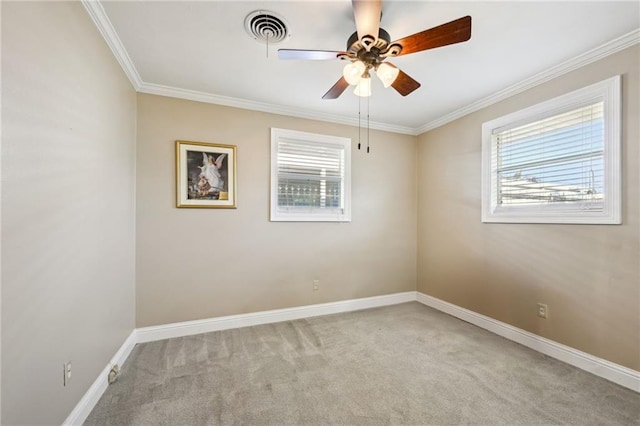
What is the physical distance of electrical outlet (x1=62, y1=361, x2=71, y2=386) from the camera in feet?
4.73

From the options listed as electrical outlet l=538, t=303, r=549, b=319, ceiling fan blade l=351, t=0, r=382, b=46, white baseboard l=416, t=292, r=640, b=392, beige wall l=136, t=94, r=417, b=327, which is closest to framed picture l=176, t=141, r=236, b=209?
beige wall l=136, t=94, r=417, b=327

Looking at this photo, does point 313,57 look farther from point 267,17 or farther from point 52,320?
point 52,320

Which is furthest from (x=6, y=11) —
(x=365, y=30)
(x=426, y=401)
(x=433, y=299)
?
(x=433, y=299)

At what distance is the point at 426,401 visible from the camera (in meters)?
1.82

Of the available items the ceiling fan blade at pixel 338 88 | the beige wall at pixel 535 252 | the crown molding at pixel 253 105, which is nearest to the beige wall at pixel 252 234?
the crown molding at pixel 253 105

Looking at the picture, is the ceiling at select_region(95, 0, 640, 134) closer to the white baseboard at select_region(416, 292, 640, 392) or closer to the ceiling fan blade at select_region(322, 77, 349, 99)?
the ceiling fan blade at select_region(322, 77, 349, 99)

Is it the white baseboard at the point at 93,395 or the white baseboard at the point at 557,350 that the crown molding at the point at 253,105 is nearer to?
the white baseboard at the point at 93,395

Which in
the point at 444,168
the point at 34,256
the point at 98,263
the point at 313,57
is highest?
the point at 313,57

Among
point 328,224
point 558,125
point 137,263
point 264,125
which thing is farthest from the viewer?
point 328,224

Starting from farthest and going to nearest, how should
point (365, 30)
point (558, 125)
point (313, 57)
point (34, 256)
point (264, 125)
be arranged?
point (264, 125) < point (558, 125) < point (313, 57) < point (365, 30) < point (34, 256)

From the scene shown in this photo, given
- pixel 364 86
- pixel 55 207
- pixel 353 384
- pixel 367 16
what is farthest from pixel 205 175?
pixel 353 384

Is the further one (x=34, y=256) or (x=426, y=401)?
(x=426, y=401)

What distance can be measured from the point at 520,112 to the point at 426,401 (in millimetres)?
2763

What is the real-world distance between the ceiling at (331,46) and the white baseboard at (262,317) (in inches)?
94.5
